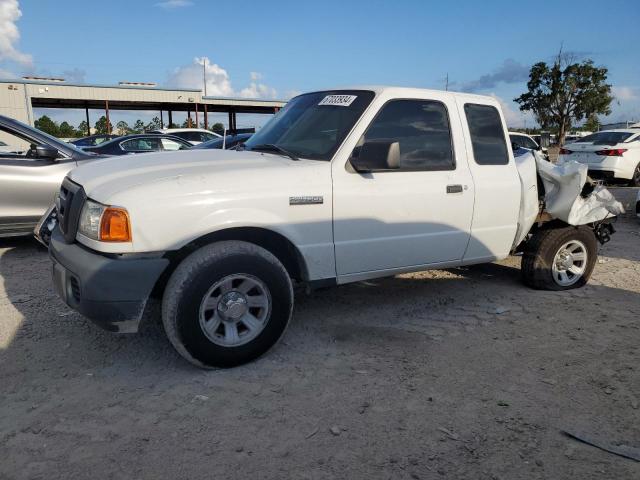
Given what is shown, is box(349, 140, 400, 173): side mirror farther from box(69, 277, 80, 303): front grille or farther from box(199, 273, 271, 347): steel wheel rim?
box(69, 277, 80, 303): front grille

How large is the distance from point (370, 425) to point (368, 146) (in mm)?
1826

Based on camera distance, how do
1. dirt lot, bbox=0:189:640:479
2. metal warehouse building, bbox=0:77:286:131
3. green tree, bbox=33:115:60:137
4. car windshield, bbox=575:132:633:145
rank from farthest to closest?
green tree, bbox=33:115:60:137 < metal warehouse building, bbox=0:77:286:131 < car windshield, bbox=575:132:633:145 < dirt lot, bbox=0:189:640:479

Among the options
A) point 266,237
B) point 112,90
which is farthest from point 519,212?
point 112,90

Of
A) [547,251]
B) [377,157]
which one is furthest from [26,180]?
[547,251]

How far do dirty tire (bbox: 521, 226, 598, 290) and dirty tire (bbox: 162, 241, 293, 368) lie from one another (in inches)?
109

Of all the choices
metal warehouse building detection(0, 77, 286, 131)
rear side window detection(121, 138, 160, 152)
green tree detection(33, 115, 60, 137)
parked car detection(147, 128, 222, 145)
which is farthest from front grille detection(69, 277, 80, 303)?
green tree detection(33, 115, 60, 137)

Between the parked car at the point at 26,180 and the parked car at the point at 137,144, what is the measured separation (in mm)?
4552

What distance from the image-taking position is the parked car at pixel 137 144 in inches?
427


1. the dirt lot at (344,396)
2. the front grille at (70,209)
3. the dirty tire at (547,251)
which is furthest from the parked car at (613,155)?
the front grille at (70,209)

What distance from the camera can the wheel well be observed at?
10.8 ft

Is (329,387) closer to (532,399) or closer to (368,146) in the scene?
(532,399)

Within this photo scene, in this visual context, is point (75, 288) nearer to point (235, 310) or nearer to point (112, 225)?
point (112, 225)

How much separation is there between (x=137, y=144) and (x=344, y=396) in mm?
9936

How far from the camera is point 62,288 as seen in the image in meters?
3.27
